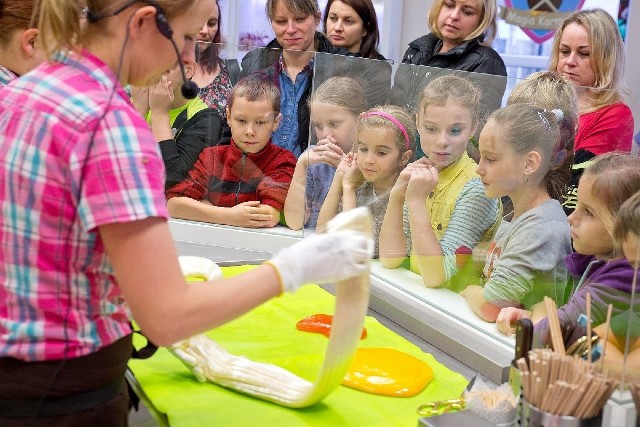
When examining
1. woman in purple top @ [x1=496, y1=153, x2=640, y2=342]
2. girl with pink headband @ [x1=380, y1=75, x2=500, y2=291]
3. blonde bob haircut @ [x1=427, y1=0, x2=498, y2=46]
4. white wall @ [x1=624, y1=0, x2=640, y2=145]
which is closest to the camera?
woman in purple top @ [x1=496, y1=153, x2=640, y2=342]

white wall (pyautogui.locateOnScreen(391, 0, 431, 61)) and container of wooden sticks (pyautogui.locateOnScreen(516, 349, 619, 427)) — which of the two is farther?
white wall (pyautogui.locateOnScreen(391, 0, 431, 61))

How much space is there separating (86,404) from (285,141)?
1.52 m

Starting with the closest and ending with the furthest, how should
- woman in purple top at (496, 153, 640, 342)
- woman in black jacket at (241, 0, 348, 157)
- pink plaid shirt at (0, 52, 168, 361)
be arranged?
1. pink plaid shirt at (0, 52, 168, 361)
2. woman in purple top at (496, 153, 640, 342)
3. woman in black jacket at (241, 0, 348, 157)

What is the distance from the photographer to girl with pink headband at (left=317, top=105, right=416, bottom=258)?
1963 millimetres

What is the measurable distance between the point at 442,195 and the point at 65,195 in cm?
110

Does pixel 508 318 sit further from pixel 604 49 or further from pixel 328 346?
pixel 604 49

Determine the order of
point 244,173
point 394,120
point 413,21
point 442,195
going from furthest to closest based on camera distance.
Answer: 1. point 413,21
2. point 244,173
3. point 394,120
4. point 442,195

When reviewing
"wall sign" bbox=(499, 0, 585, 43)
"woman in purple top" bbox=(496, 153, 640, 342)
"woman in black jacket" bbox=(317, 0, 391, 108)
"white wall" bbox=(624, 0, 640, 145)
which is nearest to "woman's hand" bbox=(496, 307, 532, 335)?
"woman in purple top" bbox=(496, 153, 640, 342)

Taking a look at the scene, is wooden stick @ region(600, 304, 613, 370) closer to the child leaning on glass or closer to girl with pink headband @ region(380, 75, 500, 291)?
girl with pink headband @ region(380, 75, 500, 291)

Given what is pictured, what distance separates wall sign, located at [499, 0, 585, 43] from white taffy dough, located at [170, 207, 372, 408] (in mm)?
3315

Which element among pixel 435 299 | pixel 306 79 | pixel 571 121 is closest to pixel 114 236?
pixel 435 299

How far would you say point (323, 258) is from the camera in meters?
1.01

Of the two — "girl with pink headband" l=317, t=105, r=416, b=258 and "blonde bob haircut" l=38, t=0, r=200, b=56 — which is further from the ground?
"blonde bob haircut" l=38, t=0, r=200, b=56

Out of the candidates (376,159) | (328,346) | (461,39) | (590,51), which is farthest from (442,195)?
(461,39)
